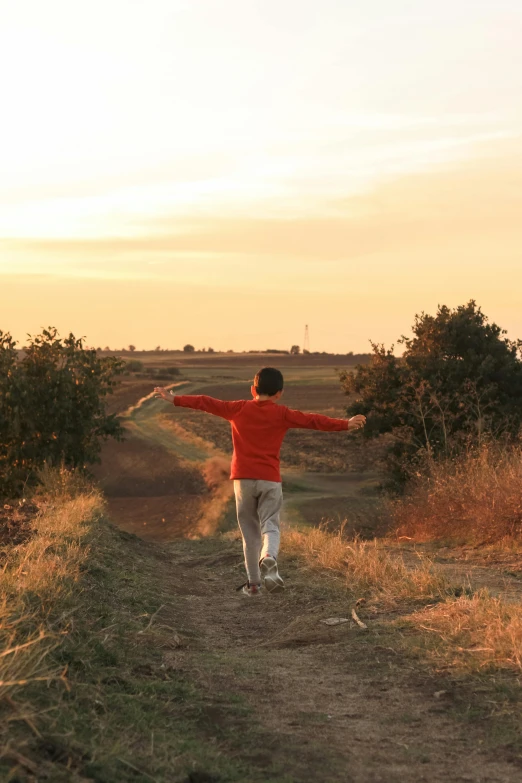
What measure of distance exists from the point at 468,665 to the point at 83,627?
2.64 metres

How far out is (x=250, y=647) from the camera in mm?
7453

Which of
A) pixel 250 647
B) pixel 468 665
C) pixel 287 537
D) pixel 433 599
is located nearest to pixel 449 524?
pixel 287 537

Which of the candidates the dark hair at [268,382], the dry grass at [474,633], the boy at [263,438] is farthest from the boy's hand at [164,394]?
the dry grass at [474,633]

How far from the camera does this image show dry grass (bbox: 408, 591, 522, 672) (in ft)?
19.7

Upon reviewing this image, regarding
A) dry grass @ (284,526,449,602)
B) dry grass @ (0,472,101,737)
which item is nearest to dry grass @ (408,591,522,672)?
dry grass @ (284,526,449,602)

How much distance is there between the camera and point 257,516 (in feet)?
28.2

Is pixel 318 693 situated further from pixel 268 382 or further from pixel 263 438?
pixel 268 382

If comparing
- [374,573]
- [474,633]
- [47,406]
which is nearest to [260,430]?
[374,573]

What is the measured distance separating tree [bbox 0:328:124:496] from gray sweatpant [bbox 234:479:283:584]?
46.5ft

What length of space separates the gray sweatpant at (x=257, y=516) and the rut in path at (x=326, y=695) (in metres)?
0.64

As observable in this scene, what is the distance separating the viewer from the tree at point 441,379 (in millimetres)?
28234

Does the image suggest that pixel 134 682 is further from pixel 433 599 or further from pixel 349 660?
pixel 433 599

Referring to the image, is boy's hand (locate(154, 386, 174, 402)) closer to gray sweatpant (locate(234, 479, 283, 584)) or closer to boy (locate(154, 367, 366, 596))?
boy (locate(154, 367, 366, 596))

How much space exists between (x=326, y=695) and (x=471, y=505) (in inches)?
441
